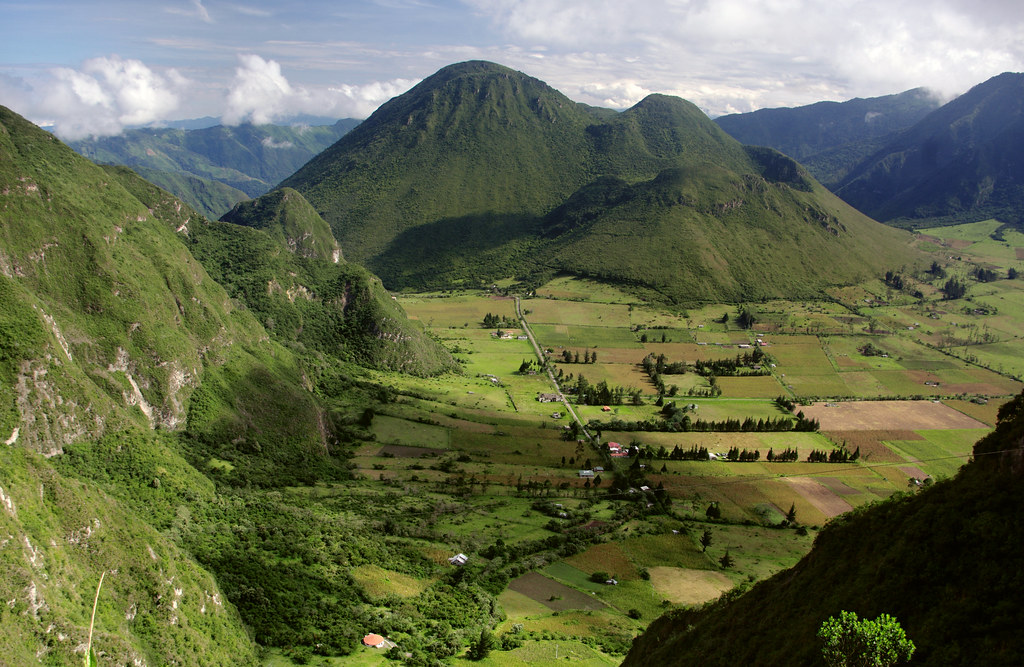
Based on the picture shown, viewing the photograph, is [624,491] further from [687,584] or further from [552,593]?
[552,593]

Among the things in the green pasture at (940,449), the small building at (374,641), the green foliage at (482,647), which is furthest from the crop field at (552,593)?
the green pasture at (940,449)

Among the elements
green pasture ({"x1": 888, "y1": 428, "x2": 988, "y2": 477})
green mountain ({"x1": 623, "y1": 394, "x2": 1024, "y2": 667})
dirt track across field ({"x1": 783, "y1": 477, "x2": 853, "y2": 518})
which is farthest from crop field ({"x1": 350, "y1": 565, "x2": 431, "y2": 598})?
green pasture ({"x1": 888, "y1": 428, "x2": 988, "y2": 477})

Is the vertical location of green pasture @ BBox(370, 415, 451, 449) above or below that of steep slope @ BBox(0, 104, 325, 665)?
below

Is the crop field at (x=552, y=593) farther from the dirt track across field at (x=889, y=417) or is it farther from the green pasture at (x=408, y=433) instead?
the dirt track across field at (x=889, y=417)

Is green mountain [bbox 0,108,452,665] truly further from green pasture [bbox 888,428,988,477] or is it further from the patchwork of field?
green pasture [bbox 888,428,988,477]

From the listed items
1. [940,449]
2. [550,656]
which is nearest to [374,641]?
[550,656]

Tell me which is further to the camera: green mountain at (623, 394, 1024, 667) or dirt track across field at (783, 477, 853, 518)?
dirt track across field at (783, 477, 853, 518)
